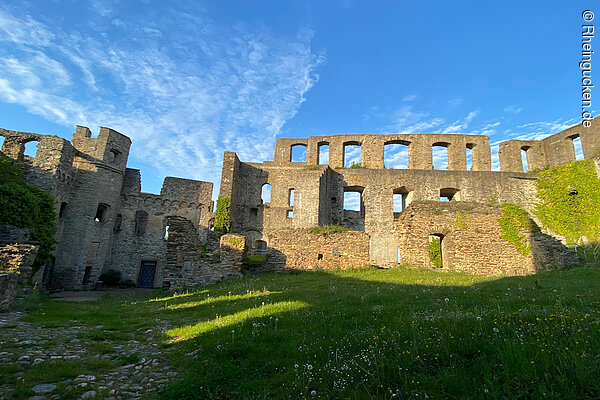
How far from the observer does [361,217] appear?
974 inches

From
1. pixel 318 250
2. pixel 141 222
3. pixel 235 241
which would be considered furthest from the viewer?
pixel 141 222

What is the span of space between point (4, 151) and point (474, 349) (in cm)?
2600

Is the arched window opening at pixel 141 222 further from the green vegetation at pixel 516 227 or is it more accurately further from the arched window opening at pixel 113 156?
the green vegetation at pixel 516 227

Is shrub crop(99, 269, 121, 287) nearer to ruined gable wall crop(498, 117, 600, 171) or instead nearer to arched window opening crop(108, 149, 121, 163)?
arched window opening crop(108, 149, 121, 163)

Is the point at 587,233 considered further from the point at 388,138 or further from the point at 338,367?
the point at 338,367

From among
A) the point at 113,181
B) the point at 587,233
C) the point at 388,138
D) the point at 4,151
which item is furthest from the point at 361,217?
the point at 4,151

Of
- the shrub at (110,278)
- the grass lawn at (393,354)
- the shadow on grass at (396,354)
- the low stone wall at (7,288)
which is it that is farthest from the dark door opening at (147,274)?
the shadow on grass at (396,354)

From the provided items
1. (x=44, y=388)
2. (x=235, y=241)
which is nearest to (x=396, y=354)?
(x=44, y=388)

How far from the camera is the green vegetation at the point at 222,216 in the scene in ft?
75.6

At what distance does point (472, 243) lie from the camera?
1426 centimetres

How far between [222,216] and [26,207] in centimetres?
1139

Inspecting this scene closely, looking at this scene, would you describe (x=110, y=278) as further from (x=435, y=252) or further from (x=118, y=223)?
(x=435, y=252)

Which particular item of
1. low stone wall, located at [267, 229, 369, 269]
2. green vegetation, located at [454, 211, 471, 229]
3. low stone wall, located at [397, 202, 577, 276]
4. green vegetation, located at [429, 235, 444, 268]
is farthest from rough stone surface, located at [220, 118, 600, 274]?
green vegetation, located at [454, 211, 471, 229]

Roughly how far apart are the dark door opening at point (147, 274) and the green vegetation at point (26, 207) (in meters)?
8.11
